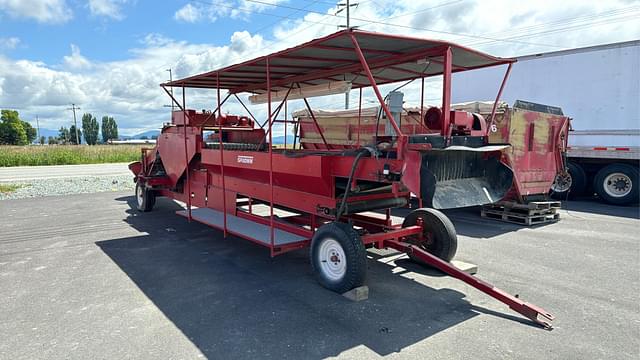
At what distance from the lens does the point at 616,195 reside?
10.3 meters

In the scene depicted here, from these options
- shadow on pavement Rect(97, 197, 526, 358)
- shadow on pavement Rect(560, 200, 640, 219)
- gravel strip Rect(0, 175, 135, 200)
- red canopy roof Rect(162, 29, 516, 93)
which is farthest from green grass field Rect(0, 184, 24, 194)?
shadow on pavement Rect(560, 200, 640, 219)

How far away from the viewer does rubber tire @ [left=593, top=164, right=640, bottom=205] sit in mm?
9953

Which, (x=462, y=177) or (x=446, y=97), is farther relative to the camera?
(x=462, y=177)

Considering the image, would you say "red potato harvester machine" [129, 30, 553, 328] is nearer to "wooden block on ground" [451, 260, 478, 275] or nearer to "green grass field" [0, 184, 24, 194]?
"wooden block on ground" [451, 260, 478, 275]

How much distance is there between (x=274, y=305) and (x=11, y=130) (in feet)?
277

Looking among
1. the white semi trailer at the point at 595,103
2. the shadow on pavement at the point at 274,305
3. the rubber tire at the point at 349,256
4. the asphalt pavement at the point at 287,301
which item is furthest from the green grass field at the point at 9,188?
the white semi trailer at the point at 595,103

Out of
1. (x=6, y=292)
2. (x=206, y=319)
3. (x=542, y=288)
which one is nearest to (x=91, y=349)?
(x=206, y=319)

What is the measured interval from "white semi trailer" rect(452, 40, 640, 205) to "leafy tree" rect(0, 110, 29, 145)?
8013cm

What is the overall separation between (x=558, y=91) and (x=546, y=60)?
864 millimetres

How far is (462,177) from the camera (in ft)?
15.6

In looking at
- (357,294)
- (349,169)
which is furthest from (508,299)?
(349,169)

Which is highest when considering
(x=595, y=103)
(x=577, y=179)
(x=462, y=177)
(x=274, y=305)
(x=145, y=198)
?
(x=595, y=103)

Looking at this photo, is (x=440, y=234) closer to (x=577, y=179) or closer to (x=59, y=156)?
(x=577, y=179)

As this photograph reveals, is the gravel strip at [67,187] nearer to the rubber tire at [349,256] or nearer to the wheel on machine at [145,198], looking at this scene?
the wheel on machine at [145,198]
